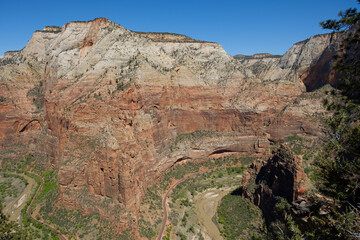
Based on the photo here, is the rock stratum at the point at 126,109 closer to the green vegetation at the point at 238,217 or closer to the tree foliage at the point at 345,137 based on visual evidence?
the green vegetation at the point at 238,217

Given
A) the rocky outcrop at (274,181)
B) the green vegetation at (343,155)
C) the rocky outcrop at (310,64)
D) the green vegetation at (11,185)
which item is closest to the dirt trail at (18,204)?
the green vegetation at (11,185)

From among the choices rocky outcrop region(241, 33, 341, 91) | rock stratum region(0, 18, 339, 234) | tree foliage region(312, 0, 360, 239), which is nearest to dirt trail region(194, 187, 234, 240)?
rock stratum region(0, 18, 339, 234)

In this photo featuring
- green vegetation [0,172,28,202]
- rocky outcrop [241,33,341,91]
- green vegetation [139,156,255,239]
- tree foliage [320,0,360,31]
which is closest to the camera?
tree foliage [320,0,360,31]

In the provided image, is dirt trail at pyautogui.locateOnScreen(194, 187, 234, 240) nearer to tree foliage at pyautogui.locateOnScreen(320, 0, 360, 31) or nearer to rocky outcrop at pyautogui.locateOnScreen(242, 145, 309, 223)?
rocky outcrop at pyautogui.locateOnScreen(242, 145, 309, 223)

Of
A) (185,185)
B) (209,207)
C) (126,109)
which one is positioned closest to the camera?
(126,109)

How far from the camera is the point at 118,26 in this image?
54.0m

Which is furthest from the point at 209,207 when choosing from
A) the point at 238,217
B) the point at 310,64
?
the point at 310,64

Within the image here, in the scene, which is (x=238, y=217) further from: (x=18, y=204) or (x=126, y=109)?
(x=18, y=204)

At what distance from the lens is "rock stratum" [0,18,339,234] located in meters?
31.7

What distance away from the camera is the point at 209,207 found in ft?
132

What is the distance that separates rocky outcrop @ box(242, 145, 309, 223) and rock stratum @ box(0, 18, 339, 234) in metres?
16.4

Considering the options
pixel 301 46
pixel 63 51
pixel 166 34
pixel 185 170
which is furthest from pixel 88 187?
pixel 301 46

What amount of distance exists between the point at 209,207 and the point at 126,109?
75.9 feet

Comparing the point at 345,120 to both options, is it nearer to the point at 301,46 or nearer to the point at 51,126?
the point at 51,126
